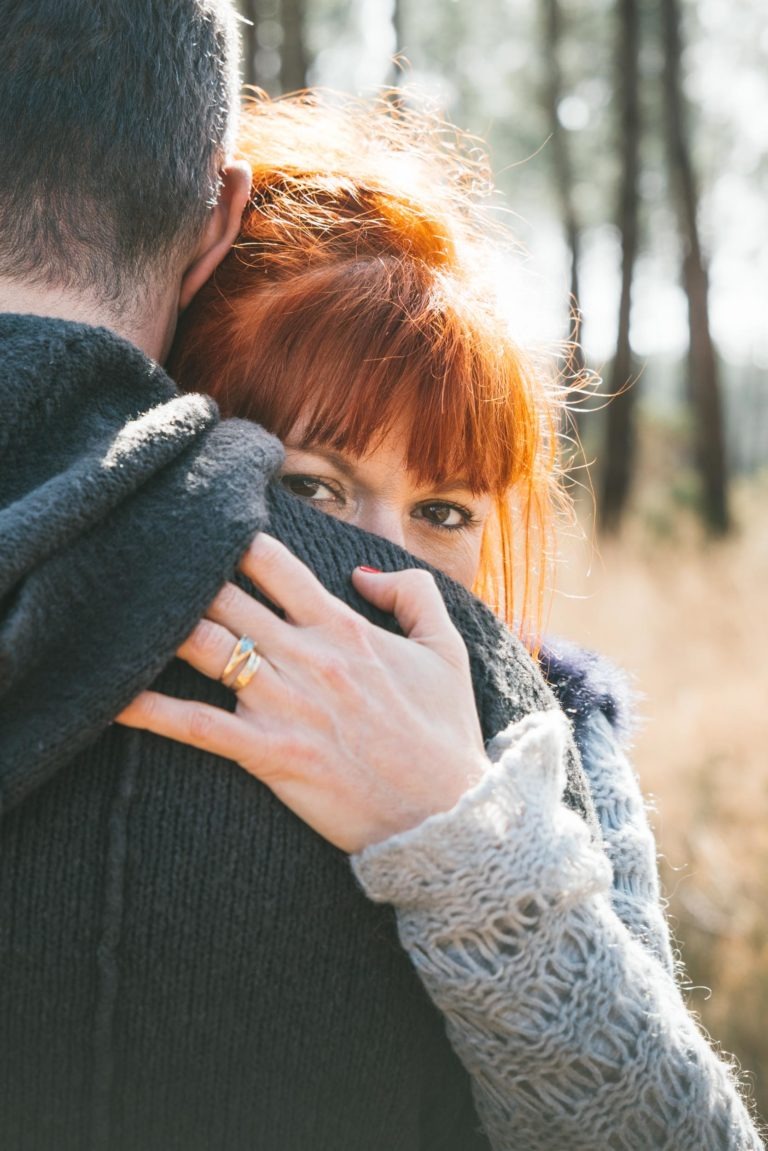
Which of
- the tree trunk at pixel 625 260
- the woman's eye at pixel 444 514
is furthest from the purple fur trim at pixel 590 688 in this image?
the tree trunk at pixel 625 260

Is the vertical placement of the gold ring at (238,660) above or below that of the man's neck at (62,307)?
below

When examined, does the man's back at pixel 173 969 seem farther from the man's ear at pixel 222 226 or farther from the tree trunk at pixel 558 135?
the tree trunk at pixel 558 135

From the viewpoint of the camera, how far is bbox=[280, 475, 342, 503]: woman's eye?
1655mm

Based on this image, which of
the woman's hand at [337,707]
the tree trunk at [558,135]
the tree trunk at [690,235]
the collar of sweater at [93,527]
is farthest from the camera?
the tree trunk at [558,135]

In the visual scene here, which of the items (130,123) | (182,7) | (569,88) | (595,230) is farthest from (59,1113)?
(595,230)

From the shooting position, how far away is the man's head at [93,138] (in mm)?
1223

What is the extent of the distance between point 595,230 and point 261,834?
65.6 ft

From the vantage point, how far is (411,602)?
4.17 feet

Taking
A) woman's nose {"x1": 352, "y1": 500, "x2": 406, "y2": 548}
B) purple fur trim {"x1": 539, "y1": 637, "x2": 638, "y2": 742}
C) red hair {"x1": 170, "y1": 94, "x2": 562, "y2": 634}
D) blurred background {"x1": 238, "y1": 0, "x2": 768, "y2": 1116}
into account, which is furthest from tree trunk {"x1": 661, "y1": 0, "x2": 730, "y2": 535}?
woman's nose {"x1": 352, "y1": 500, "x2": 406, "y2": 548}

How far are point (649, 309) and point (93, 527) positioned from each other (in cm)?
2380

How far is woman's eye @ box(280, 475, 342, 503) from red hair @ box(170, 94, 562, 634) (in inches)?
2.7

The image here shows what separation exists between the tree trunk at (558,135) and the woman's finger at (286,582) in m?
14.1

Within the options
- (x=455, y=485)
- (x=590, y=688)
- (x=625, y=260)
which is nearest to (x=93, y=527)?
(x=455, y=485)

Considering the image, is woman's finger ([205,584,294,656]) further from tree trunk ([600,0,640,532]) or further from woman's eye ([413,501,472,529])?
tree trunk ([600,0,640,532])
